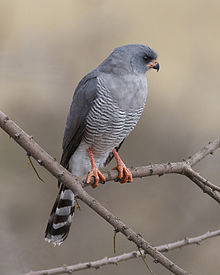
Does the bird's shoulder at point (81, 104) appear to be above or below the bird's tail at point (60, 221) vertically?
above

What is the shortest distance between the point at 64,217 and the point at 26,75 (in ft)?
10.6

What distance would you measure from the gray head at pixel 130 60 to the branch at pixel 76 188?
1403mm

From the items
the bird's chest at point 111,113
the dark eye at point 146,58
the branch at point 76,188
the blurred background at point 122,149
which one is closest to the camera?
the branch at point 76,188

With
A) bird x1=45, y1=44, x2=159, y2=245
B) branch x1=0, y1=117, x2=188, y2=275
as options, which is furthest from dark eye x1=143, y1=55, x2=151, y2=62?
branch x1=0, y1=117, x2=188, y2=275

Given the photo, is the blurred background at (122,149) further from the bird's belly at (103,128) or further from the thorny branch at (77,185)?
the thorny branch at (77,185)

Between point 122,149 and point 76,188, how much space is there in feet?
12.6

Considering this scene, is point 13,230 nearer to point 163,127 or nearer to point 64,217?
point 64,217

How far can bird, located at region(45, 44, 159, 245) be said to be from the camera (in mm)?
3676

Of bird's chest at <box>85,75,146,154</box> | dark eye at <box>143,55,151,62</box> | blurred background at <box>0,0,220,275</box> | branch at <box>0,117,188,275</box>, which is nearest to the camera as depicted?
branch at <box>0,117,188,275</box>

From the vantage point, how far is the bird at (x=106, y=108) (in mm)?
3676

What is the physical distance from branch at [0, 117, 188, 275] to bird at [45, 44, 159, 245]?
1.03 meters

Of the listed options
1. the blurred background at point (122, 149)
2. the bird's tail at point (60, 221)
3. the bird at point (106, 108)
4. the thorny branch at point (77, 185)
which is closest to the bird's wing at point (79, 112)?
the bird at point (106, 108)

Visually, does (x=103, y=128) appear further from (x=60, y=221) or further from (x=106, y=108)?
(x=60, y=221)

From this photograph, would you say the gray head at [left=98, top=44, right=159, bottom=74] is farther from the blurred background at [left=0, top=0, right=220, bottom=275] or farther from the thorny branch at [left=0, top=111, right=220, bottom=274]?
the blurred background at [left=0, top=0, right=220, bottom=275]
